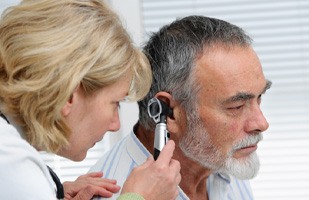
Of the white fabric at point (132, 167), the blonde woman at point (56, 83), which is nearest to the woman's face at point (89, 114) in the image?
the blonde woman at point (56, 83)

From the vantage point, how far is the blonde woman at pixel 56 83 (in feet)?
4.84

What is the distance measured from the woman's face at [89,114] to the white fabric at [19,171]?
0.48 ft

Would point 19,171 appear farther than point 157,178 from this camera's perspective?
No

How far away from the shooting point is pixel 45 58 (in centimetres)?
153

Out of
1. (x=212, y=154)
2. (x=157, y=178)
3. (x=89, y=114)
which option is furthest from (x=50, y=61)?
(x=212, y=154)

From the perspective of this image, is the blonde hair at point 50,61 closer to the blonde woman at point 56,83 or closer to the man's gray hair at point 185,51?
the blonde woman at point 56,83

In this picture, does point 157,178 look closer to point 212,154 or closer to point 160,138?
point 160,138

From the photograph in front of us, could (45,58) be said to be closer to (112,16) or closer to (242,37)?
(112,16)

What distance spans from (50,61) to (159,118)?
1.49 ft

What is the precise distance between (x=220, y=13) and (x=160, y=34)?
1.07m

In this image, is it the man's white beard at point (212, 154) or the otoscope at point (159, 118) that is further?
the man's white beard at point (212, 154)

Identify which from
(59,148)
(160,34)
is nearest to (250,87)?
(160,34)

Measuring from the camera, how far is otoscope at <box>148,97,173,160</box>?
1.85 meters

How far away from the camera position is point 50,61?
60.5 inches
